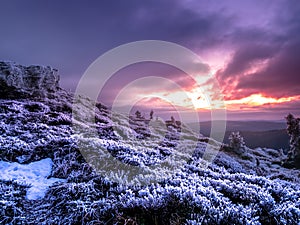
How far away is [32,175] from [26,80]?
2825cm

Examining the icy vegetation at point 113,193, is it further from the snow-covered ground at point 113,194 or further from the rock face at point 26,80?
the rock face at point 26,80

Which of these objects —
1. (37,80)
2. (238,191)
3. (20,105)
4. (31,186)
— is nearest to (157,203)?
(238,191)

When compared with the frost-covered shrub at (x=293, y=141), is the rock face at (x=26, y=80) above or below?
above

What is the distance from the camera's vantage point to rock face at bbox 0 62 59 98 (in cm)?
2858

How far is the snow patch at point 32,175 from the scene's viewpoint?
6.58 m

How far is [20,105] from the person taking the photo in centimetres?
2406

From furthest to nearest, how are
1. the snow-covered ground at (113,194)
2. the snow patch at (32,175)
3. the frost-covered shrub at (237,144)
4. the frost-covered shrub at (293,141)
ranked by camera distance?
the frost-covered shrub at (237,144) < the frost-covered shrub at (293,141) < the snow patch at (32,175) < the snow-covered ground at (113,194)

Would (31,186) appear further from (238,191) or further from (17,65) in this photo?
(17,65)

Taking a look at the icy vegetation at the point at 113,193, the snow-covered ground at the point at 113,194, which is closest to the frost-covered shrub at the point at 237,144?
the snow-covered ground at the point at 113,194

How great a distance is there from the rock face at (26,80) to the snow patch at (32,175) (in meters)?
23.4

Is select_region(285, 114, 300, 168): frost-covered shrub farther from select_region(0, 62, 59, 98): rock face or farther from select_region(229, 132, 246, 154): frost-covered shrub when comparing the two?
select_region(0, 62, 59, 98): rock face

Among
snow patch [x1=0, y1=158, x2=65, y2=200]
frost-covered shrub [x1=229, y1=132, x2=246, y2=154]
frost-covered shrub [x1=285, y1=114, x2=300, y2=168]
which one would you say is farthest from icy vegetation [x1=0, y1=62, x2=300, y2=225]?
frost-covered shrub [x1=285, y1=114, x2=300, y2=168]

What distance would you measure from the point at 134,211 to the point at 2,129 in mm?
13474

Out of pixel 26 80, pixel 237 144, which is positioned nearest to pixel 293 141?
pixel 237 144
